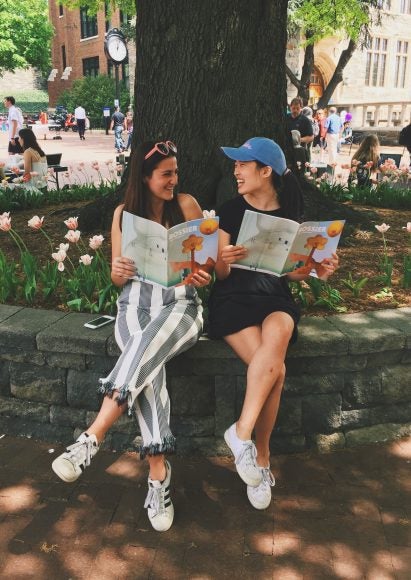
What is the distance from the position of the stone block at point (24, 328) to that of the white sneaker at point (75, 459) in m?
0.80

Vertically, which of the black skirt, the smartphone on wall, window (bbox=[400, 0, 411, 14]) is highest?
window (bbox=[400, 0, 411, 14])

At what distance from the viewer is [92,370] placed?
119 inches

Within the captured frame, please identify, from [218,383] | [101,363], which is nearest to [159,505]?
[218,383]

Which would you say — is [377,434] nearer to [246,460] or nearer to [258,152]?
[246,460]

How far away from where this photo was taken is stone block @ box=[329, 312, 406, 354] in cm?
294

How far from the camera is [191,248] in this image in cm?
260

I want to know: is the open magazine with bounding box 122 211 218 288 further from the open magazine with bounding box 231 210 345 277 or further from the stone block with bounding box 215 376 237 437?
the stone block with bounding box 215 376 237 437

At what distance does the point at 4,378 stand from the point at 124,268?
105cm

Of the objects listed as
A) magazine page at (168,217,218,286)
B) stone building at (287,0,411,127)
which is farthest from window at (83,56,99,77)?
magazine page at (168,217,218,286)

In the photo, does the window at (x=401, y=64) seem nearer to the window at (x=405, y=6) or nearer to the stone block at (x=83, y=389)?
the window at (x=405, y=6)

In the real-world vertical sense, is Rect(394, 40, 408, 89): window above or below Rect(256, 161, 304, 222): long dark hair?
above

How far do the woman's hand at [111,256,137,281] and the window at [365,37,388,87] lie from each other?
35957 millimetres

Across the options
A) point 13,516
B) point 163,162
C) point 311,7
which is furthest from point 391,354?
point 311,7

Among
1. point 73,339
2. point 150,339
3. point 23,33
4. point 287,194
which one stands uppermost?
point 23,33
